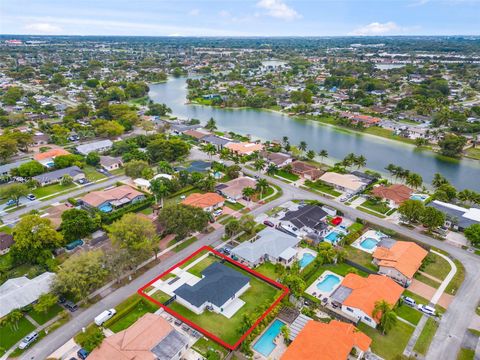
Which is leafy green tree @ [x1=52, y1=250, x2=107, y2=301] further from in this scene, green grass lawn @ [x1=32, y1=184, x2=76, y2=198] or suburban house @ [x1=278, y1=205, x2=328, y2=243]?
green grass lawn @ [x1=32, y1=184, x2=76, y2=198]

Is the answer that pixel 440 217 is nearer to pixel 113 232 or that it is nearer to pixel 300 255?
pixel 300 255

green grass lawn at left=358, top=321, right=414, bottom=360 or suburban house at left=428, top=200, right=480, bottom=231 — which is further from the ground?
suburban house at left=428, top=200, right=480, bottom=231

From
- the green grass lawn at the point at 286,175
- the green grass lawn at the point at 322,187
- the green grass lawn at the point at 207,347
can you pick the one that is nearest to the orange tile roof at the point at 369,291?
the green grass lawn at the point at 207,347

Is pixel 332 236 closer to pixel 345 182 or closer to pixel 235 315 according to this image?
pixel 345 182

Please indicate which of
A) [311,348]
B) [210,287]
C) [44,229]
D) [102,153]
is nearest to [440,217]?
[311,348]

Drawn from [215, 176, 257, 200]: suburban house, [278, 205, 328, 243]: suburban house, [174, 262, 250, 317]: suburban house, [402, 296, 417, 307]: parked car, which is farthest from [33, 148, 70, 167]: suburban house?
[402, 296, 417, 307]: parked car

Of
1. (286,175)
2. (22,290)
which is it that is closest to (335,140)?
(286,175)

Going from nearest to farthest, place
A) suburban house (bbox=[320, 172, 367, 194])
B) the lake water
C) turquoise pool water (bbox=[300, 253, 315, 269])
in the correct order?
turquoise pool water (bbox=[300, 253, 315, 269]) → suburban house (bbox=[320, 172, 367, 194]) → the lake water
